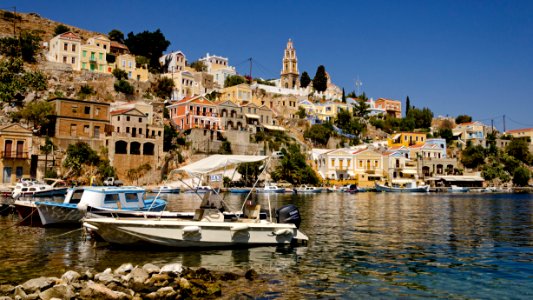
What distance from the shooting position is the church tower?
4747 inches

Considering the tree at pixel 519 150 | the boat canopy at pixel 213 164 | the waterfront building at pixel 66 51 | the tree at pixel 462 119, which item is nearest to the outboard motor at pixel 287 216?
the boat canopy at pixel 213 164

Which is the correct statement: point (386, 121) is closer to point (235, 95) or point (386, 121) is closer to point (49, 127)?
point (235, 95)

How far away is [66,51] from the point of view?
238 feet

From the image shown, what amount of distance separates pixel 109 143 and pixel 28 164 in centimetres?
1082

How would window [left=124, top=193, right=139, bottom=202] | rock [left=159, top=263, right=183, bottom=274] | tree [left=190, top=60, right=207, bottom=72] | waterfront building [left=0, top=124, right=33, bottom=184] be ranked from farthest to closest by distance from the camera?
tree [left=190, top=60, right=207, bottom=72]
waterfront building [left=0, top=124, right=33, bottom=184]
window [left=124, top=193, right=139, bottom=202]
rock [left=159, top=263, right=183, bottom=274]

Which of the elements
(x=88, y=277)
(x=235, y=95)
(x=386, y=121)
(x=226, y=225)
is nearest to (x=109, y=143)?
(x=235, y=95)

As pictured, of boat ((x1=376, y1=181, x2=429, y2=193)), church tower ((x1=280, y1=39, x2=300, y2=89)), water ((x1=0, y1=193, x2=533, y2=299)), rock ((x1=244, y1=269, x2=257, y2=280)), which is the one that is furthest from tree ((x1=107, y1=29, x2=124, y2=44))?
rock ((x1=244, y1=269, x2=257, y2=280))

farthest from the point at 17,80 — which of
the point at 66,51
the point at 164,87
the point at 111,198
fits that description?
the point at 111,198

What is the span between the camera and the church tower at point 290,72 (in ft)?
396

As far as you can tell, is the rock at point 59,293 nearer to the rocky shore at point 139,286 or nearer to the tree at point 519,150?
the rocky shore at point 139,286

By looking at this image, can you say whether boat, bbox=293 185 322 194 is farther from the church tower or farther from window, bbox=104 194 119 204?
the church tower

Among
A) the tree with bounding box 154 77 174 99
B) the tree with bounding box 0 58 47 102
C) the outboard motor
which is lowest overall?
the outboard motor

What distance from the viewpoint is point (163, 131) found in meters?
63.7

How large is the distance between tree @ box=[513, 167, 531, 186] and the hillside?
287 ft
